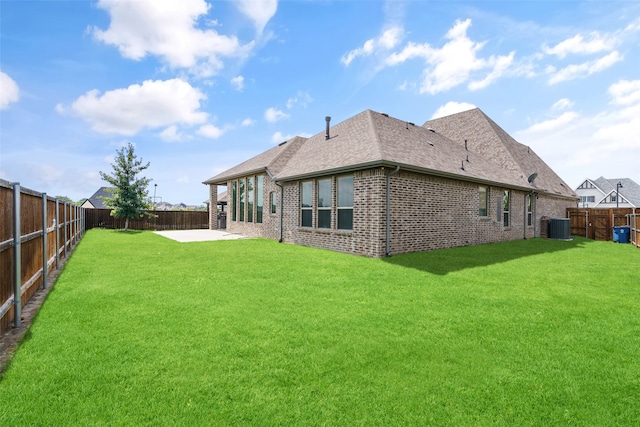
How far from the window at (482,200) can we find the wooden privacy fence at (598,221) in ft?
31.8

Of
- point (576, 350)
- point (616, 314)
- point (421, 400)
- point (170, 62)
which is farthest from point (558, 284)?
point (170, 62)

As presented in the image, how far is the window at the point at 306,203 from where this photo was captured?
13.0 meters

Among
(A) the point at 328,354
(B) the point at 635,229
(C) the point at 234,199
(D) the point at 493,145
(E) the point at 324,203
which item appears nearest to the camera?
(A) the point at 328,354

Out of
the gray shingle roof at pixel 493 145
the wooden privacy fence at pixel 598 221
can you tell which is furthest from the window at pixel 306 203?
the wooden privacy fence at pixel 598 221

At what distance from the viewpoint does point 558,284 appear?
673cm

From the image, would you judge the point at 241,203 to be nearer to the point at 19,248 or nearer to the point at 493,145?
the point at 19,248

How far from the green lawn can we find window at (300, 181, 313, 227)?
645cm

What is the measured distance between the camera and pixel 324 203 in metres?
12.3

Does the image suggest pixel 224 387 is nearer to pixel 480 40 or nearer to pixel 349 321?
pixel 349 321

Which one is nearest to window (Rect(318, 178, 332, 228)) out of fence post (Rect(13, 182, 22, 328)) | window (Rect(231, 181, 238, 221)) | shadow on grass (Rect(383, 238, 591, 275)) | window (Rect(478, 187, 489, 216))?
shadow on grass (Rect(383, 238, 591, 275))

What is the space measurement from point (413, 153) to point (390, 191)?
2.89m

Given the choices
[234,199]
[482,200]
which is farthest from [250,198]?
[482,200]

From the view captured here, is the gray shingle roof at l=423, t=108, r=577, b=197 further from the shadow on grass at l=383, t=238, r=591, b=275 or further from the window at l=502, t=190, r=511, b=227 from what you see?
the shadow on grass at l=383, t=238, r=591, b=275

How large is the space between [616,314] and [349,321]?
14.4ft
